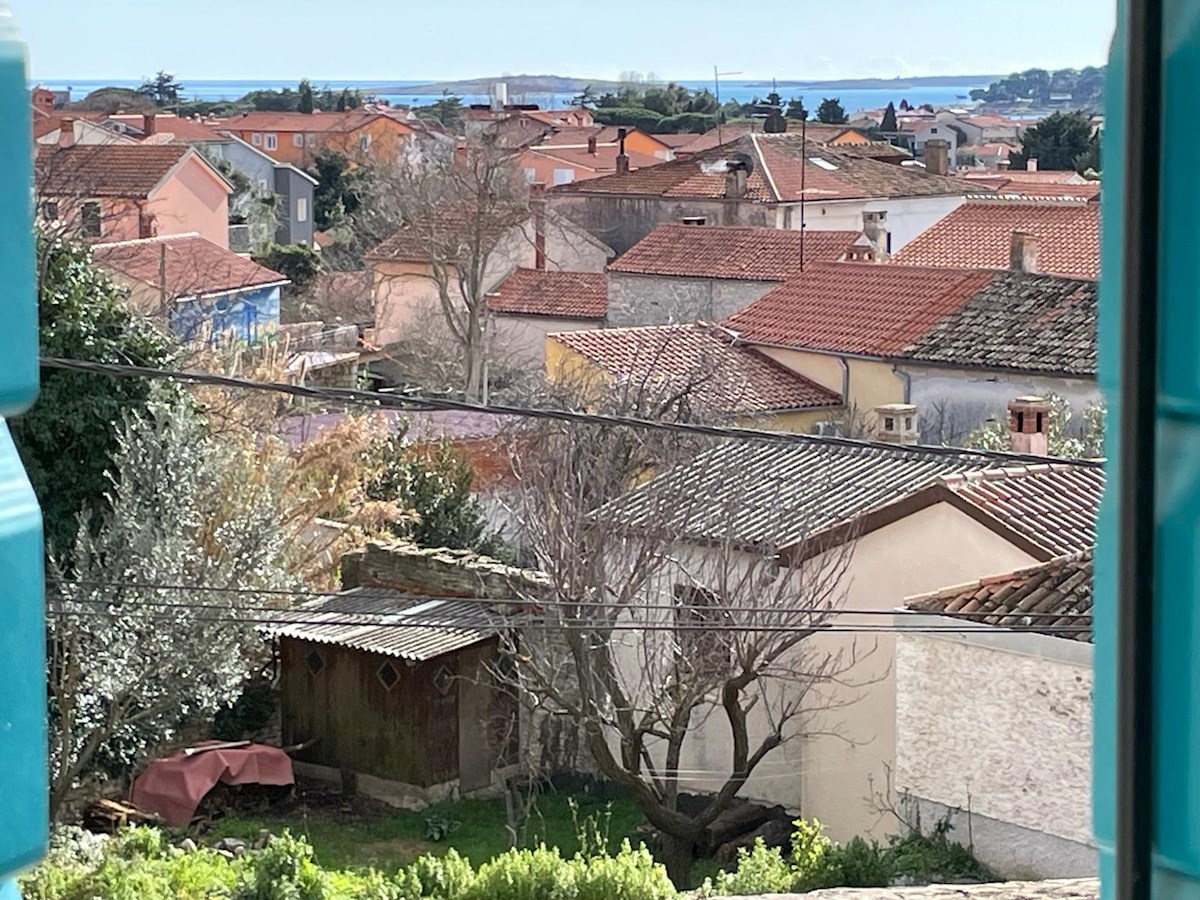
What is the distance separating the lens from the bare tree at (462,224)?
23.0m

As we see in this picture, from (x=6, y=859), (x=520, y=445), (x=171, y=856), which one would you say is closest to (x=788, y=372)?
(x=520, y=445)

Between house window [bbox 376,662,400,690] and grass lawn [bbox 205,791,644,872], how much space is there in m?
0.89

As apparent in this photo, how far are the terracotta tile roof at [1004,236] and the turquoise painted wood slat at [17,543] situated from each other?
1845cm

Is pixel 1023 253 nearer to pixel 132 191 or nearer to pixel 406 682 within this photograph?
pixel 406 682

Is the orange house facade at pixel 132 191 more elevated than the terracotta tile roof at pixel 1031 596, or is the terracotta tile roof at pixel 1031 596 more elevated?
the orange house facade at pixel 132 191

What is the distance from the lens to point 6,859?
0.56 m

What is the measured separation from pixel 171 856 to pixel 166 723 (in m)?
2.42

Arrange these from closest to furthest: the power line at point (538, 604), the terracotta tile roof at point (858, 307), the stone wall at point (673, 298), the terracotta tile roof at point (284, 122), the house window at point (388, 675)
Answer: the power line at point (538, 604) < the house window at point (388, 675) < the terracotta tile roof at point (858, 307) < the stone wall at point (673, 298) < the terracotta tile roof at point (284, 122)

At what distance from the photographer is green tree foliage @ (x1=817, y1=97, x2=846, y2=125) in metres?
32.6

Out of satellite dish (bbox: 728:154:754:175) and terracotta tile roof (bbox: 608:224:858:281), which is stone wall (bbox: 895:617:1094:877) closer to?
A: terracotta tile roof (bbox: 608:224:858:281)

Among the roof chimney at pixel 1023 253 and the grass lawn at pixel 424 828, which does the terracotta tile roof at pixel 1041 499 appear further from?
the roof chimney at pixel 1023 253

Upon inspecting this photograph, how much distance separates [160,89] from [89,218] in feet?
42.2

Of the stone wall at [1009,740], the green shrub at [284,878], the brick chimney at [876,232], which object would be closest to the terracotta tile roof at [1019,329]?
the brick chimney at [876,232]

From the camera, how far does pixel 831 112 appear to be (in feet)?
109
